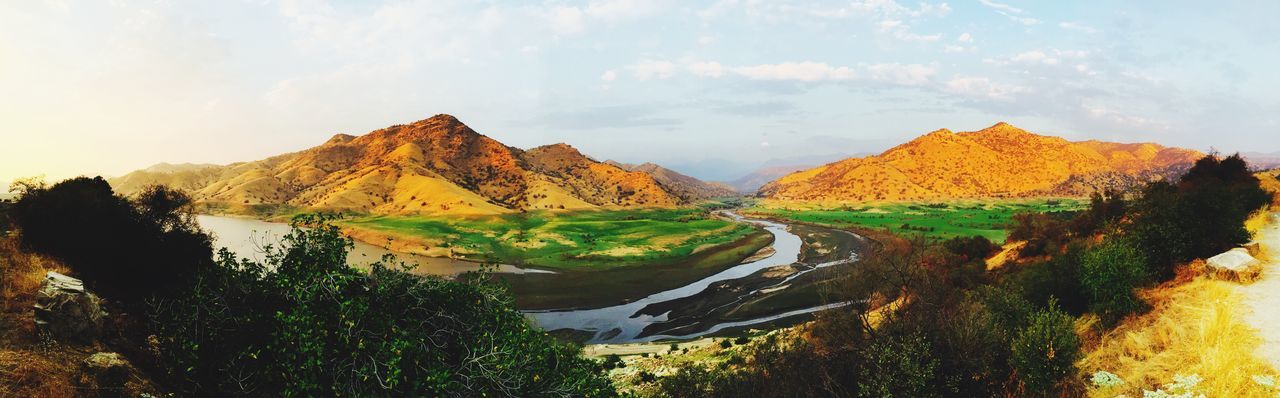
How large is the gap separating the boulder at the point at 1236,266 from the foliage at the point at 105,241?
3021 cm

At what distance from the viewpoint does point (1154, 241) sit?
19.8m

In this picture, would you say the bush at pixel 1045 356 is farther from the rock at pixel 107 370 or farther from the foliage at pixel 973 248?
the foliage at pixel 973 248

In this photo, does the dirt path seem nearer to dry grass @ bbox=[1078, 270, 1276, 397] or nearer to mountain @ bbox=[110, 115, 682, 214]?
dry grass @ bbox=[1078, 270, 1276, 397]

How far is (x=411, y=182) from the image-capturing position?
140250 millimetres

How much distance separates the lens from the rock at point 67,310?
934 cm

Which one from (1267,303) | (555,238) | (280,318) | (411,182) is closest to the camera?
(280,318)

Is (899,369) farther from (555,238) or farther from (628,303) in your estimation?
(555,238)

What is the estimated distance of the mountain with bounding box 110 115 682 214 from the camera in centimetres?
13062

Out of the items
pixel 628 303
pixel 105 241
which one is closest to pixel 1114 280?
pixel 105 241

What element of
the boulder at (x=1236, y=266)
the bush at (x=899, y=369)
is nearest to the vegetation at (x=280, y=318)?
the bush at (x=899, y=369)

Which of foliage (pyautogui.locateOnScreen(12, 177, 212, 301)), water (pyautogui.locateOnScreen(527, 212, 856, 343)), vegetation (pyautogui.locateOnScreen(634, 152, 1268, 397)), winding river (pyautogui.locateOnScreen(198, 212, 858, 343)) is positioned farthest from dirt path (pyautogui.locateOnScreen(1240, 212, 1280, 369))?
foliage (pyautogui.locateOnScreen(12, 177, 212, 301))

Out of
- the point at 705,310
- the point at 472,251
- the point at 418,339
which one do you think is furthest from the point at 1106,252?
the point at 472,251

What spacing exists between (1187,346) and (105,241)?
1050 inches

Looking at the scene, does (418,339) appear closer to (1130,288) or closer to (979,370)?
(979,370)
